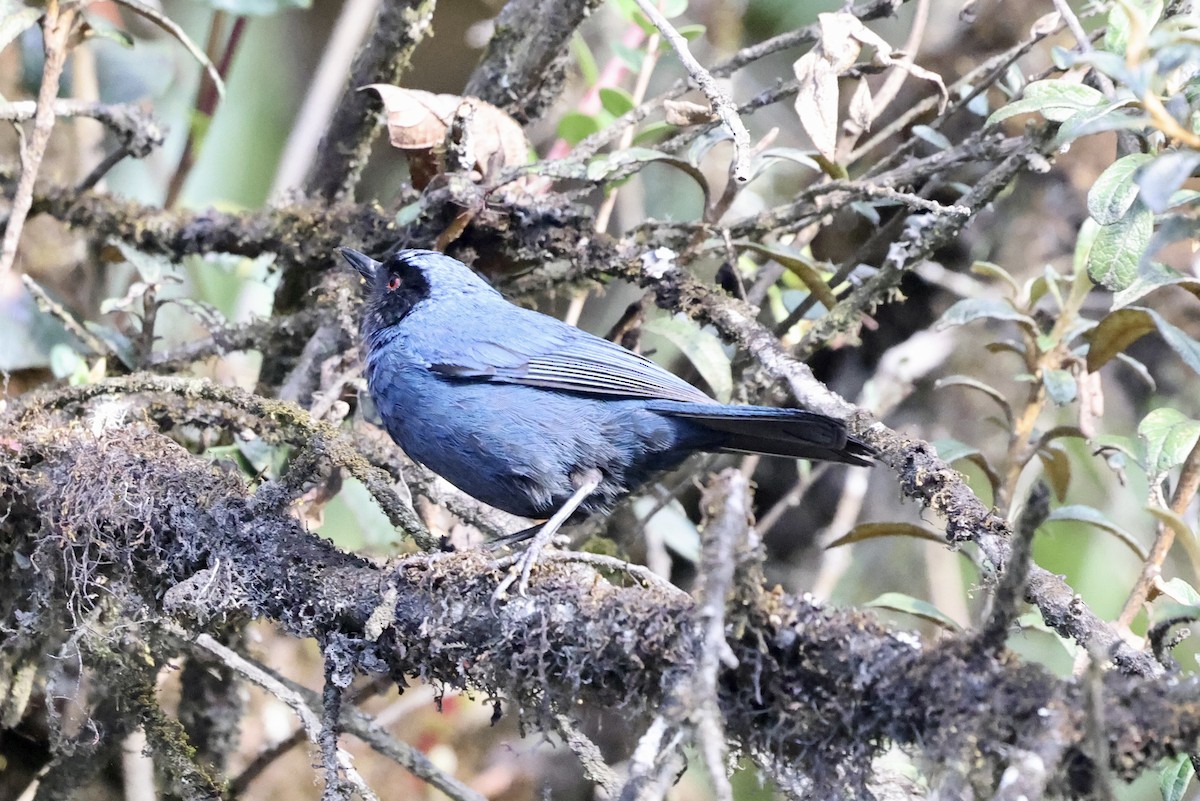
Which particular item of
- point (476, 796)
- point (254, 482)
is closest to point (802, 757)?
point (476, 796)

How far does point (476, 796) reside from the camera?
3.08 m

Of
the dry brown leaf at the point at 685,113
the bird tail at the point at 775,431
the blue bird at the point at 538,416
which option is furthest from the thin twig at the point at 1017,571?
the dry brown leaf at the point at 685,113

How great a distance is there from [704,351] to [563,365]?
0.46 m

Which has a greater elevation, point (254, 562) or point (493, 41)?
point (493, 41)

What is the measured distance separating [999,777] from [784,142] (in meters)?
4.53

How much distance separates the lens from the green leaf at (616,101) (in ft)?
12.5

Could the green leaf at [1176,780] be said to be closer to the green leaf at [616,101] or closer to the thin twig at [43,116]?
the green leaf at [616,101]

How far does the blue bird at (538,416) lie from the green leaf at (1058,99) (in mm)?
1023

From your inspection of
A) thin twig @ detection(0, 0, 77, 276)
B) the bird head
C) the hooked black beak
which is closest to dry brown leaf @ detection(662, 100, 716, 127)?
the bird head

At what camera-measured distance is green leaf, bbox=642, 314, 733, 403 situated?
3309mm

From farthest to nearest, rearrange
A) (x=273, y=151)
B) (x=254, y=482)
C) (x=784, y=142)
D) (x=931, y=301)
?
1. (x=273, y=151)
2. (x=784, y=142)
3. (x=931, y=301)
4. (x=254, y=482)

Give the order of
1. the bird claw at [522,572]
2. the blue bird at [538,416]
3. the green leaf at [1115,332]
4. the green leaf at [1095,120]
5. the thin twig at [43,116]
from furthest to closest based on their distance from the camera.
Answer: the thin twig at [43,116] < the blue bird at [538,416] < the green leaf at [1115,332] < the bird claw at [522,572] < the green leaf at [1095,120]

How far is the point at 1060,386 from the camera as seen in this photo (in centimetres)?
301

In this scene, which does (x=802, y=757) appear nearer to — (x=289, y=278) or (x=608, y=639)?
(x=608, y=639)
